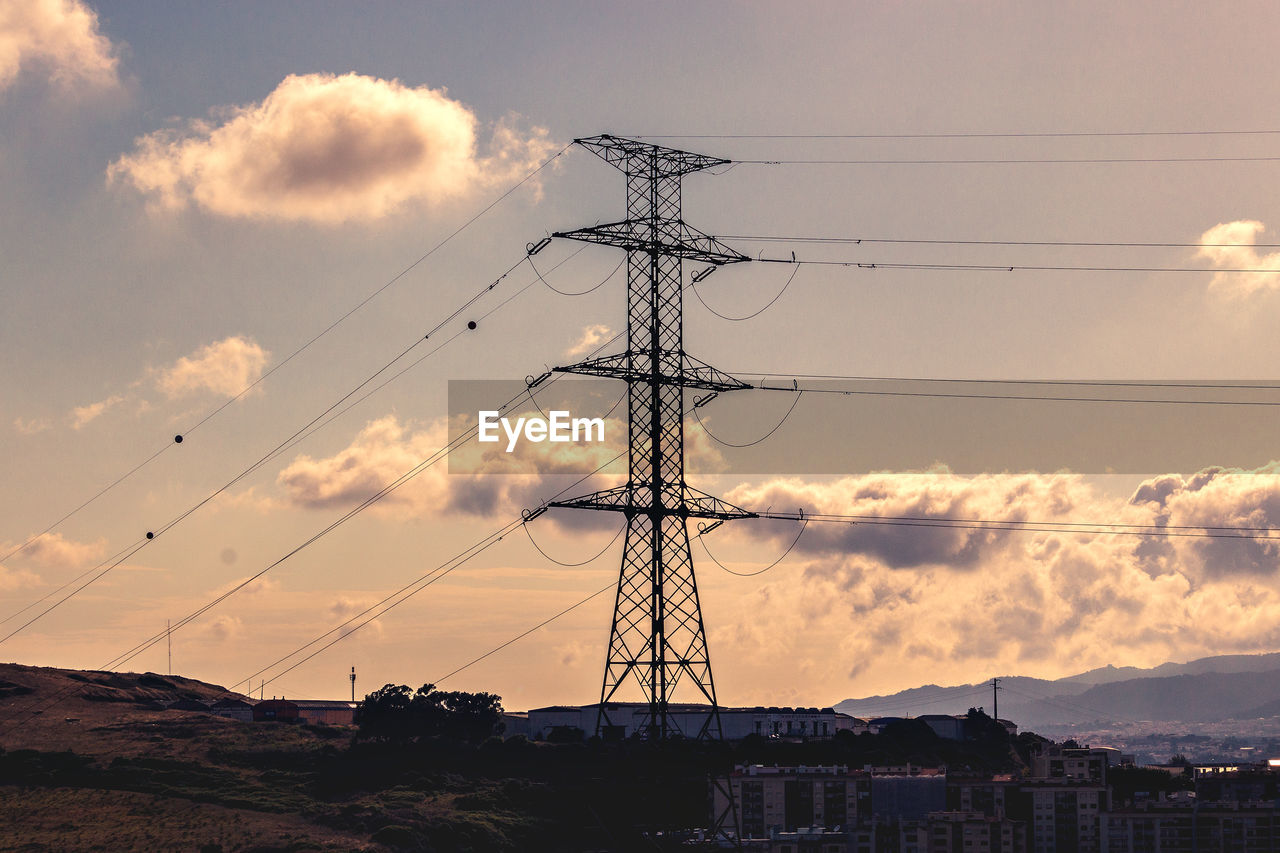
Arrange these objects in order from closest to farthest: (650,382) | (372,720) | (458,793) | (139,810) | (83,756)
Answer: (650,382) → (139,810) → (458,793) → (83,756) → (372,720)

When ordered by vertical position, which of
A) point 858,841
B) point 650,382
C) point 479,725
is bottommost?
point 858,841

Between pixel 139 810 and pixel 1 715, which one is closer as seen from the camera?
pixel 139 810

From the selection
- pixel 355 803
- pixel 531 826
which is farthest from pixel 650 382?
pixel 355 803

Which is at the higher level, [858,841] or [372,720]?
[372,720]

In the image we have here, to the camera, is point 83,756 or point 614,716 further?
point 614,716

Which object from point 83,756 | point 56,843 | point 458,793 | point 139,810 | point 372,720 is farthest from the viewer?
point 372,720

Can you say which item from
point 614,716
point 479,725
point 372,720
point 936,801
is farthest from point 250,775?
point 936,801

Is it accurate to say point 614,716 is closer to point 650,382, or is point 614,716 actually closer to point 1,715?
point 1,715

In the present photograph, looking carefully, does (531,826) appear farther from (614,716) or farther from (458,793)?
(614,716)

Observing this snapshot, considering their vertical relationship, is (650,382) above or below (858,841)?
above
